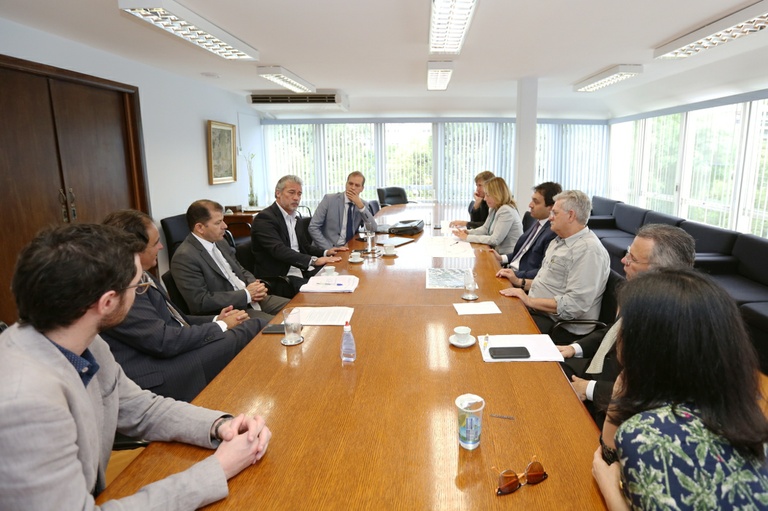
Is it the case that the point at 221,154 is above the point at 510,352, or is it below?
above

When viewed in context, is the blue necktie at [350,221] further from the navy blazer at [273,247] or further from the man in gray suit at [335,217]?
the navy blazer at [273,247]

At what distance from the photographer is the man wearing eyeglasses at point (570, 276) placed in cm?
255

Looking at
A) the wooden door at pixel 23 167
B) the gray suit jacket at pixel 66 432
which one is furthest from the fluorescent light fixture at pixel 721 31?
the wooden door at pixel 23 167

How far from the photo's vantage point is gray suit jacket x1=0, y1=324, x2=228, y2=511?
846 millimetres

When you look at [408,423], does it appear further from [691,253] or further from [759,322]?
[759,322]

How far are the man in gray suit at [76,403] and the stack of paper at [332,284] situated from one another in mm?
1469

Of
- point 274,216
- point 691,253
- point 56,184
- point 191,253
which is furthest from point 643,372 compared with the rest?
point 56,184

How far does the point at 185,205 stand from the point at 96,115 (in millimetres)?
1639

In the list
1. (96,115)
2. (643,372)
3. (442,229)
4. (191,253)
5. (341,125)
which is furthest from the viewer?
(341,125)

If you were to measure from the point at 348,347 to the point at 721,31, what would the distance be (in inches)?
159

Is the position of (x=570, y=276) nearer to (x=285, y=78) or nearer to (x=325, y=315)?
(x=325, y=315)

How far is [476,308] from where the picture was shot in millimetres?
2381

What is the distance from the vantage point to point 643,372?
40.9 inches

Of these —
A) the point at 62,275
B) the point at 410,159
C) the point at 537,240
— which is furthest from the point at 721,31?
the point at 410,159
